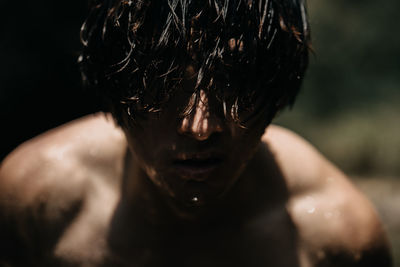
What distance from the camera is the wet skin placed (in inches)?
40.6

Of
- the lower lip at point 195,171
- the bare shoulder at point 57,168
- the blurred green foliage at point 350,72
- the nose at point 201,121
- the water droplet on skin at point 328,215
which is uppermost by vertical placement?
the nose at point 201,121

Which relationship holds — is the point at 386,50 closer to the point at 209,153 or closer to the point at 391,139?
the point at 391,139

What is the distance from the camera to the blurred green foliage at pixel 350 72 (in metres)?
3.55

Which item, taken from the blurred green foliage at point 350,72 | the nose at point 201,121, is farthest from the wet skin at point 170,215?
the blurred green foliage at point 350,72

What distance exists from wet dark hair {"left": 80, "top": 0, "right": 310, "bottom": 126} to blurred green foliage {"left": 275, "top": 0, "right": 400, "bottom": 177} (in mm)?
2663

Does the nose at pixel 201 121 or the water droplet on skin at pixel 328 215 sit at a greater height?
the nose at pixel 201 121

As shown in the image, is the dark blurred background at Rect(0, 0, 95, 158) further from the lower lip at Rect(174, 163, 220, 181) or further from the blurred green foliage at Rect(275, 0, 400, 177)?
the lower lip at Rect(174, 163, 220, 181)

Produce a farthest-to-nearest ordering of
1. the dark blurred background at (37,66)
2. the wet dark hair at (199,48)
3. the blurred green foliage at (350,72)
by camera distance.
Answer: the blurred green foliage at (350,72)
the dark blurred background at (37,66)
the wet dark hair at (199,48)

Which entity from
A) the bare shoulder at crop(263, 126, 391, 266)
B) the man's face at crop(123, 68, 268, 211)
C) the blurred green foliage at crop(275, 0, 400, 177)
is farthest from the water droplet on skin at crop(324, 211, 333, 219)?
the blurred green foliage at crop(275, 0, 400, 177)

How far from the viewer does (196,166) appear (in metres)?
0.85

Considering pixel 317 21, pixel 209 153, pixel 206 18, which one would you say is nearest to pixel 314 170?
pixel 209 153

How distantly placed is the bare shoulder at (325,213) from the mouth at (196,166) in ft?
0.90

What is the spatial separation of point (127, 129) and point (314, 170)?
1.36ft

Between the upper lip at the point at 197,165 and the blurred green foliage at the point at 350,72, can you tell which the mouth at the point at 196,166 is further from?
the blurred green foliage at the point at 350,72
